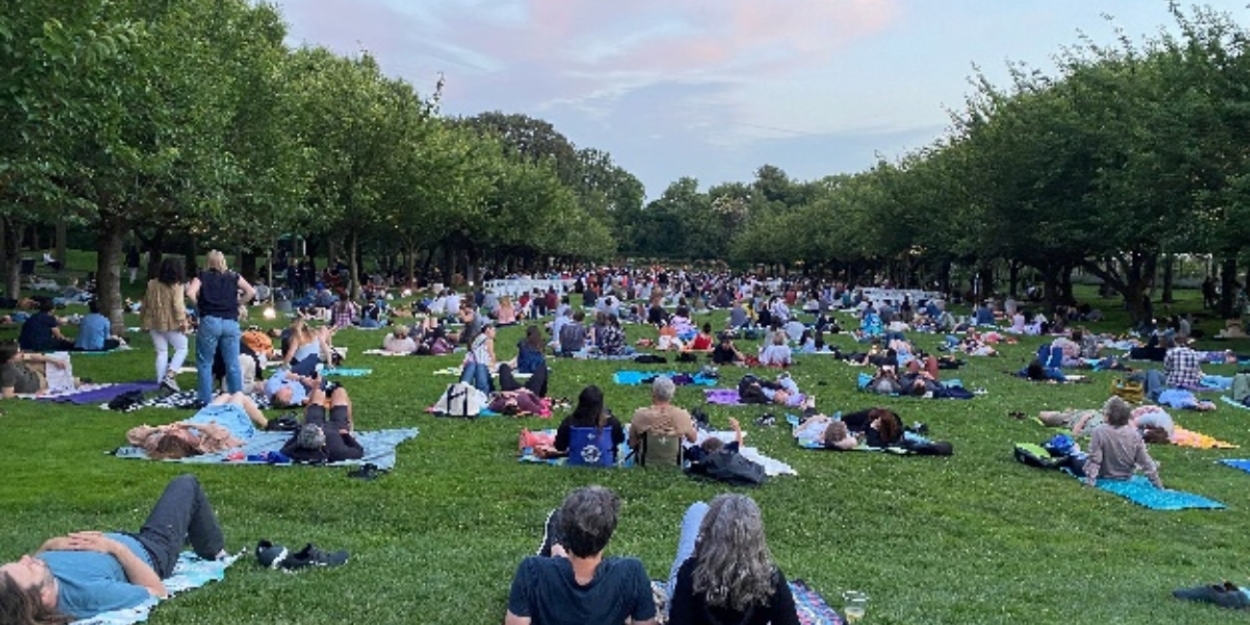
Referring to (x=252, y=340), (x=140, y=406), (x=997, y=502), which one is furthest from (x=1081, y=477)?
(x=252, y=340)

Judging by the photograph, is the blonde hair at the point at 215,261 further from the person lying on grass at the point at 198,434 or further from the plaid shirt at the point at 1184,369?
the plaid shirt at the point at 1184,369

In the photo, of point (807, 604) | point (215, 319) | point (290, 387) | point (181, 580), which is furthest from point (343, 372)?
point (807, 604)

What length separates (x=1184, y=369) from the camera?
802 inches

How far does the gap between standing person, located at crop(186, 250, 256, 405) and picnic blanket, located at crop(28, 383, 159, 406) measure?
185cm

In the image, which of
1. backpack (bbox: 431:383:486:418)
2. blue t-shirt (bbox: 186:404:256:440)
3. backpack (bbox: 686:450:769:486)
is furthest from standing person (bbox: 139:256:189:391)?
backpack (bbox: 686:450:769:486)

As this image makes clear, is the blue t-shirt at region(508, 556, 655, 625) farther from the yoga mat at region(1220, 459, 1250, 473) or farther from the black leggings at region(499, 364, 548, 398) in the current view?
the black leggings at region(499, 364, 548, 398)

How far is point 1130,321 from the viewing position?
3972 cm

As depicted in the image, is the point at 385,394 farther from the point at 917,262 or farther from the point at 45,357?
the point at 917,262

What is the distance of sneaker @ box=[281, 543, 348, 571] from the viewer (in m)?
7.73

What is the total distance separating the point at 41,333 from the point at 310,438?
12.2 metres

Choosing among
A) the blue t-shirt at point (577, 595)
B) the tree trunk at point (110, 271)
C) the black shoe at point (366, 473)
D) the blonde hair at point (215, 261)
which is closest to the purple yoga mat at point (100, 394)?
the blonde hair at point (215, 261)

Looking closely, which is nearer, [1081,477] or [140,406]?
[1081,477]

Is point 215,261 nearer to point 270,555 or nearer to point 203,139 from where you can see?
point 270,555

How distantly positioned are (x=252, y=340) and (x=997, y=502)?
14.1 m
